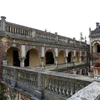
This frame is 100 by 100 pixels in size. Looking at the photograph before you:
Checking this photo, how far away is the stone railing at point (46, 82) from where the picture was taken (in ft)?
14.5

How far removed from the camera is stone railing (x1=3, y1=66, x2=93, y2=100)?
14.5 feet

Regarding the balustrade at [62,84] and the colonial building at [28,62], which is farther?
the colonial building at [28,62]

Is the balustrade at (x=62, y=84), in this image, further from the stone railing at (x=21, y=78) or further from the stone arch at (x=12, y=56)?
the stone arch at (x=12, y=56)

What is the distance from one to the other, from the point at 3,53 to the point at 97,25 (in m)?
21.3

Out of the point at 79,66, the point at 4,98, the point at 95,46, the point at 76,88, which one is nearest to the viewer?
the point at 76,88

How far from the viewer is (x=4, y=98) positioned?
830 centimetres

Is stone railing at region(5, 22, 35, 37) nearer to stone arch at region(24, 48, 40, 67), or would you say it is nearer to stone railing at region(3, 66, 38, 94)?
stone railing at region(3, 66, 38, 94)

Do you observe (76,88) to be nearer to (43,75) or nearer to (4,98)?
(43,75)

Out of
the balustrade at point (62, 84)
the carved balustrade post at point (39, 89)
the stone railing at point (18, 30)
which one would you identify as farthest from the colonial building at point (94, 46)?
the balustrade at point (62, 84)

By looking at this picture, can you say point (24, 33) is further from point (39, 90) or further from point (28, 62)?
point (39, 90)

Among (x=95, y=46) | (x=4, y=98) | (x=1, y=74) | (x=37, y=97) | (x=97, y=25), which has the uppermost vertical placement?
(x=97, y=25)

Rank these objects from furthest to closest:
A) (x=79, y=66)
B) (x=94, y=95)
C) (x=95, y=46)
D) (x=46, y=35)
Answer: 1. (x=95, y=46)
2. (x=79, y=66)
3. (x=46, y=35)
4. (x=94, y=95)

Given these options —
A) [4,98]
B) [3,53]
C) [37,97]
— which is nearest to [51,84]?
[37,97]

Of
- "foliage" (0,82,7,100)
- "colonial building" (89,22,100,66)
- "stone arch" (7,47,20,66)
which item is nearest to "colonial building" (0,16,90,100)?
"stone arch" (7,47,20,66)
